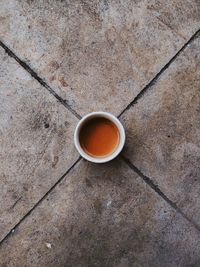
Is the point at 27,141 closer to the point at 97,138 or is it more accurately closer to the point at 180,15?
the point at 97,138

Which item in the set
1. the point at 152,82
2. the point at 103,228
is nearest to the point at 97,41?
the point at 152,82

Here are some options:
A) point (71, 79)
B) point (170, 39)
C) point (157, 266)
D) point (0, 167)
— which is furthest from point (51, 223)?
point (170, 39)

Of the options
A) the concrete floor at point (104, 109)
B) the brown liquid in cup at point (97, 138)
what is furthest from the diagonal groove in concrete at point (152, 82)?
the brown liquid in cup at point (97, 138)

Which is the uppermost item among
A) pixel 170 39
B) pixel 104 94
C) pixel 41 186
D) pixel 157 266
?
pixel 170 39

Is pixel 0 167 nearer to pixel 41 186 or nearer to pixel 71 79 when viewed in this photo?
pixel 41 186

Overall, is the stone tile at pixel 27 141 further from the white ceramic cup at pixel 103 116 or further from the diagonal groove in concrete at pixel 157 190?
the diagonal groove in concrete at pixel 157 190

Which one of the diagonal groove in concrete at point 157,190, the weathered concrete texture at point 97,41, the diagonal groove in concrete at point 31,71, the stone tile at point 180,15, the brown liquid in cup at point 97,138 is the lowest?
the diagonal groove in concrete at point 157,190

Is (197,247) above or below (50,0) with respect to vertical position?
below
